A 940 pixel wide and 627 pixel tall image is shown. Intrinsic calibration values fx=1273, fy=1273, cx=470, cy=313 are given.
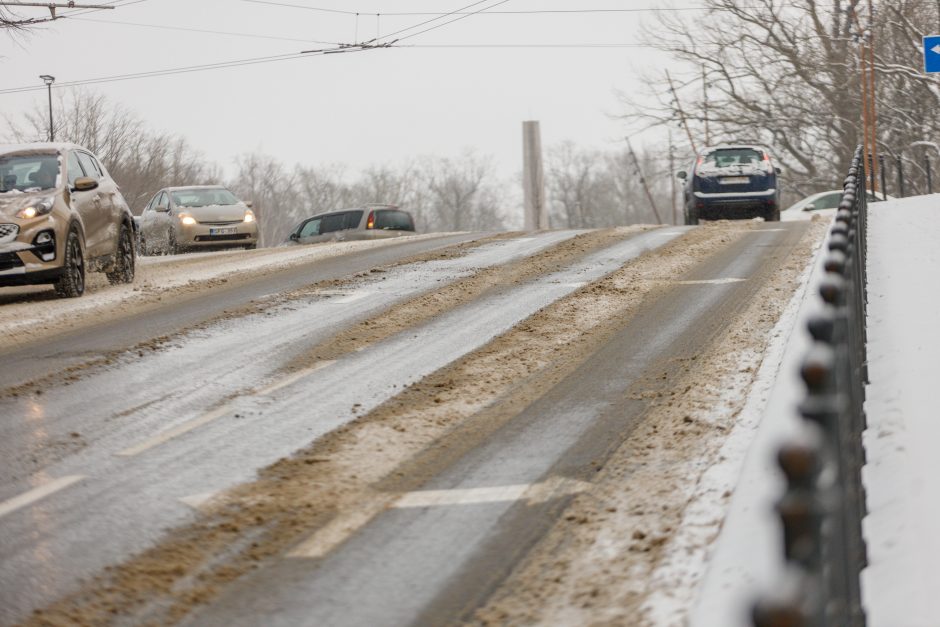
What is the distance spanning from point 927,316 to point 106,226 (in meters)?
10.5

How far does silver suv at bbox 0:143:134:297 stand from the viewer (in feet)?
44.7

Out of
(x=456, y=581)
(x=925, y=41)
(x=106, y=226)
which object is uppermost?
(x=925, y=41)

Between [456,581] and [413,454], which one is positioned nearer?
[456,581]

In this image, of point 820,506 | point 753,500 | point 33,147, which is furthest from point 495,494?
point 33,147

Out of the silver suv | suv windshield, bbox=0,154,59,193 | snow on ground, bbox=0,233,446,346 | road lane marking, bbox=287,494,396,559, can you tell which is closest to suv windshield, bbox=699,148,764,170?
snow on ground, bbox=0,233,446,346

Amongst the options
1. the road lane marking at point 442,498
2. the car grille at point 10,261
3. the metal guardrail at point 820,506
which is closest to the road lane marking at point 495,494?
the road lane marking at point 442,498

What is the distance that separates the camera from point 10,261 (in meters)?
13.6

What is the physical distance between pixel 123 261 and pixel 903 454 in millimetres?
12863

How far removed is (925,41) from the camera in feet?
82.4

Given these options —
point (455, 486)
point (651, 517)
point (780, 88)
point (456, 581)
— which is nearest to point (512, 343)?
point (455, 486)

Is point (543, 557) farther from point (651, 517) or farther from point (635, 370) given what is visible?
point (635, 370)

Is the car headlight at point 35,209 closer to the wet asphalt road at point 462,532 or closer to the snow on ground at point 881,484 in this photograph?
the wet asphalt road at point 462,532

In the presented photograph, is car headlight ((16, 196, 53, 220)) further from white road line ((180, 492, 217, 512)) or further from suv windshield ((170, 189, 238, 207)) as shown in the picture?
suv windshield ((170, 189, 238, 207))

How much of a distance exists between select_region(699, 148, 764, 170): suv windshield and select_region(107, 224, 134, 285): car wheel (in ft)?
44.5
